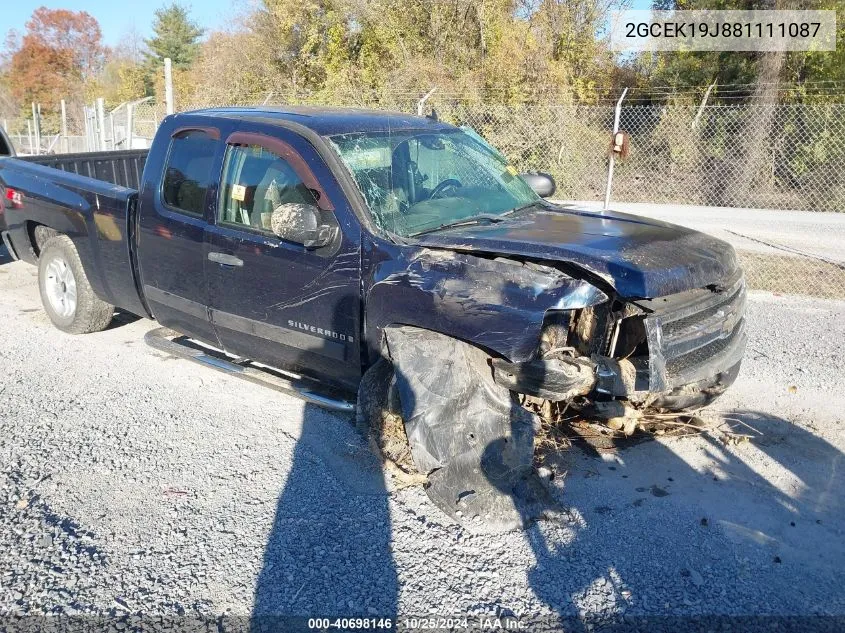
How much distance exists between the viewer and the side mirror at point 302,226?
3834 mm

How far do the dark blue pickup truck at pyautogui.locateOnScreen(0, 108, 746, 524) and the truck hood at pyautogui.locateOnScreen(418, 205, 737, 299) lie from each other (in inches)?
0.6

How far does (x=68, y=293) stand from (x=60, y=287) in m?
0.13

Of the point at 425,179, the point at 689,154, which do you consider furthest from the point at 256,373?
the point at 689,154

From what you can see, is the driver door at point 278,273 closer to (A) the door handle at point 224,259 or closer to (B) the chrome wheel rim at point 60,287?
(A) the door handle at point 224,259

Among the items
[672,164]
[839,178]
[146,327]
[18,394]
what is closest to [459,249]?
[18,394]

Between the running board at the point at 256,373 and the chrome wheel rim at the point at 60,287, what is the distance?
3.43 ft

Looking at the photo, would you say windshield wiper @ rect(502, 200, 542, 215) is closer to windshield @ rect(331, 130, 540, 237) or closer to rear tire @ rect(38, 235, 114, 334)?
windshield @ rect(331, 130, 540, 237)

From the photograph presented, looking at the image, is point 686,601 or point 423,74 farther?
point 423,74

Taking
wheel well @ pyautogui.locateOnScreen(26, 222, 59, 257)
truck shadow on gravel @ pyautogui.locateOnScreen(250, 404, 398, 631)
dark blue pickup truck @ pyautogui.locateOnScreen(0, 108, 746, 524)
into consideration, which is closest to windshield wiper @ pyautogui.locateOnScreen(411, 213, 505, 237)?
dark blue pickup truck @ pyautogui.locateOnScreen(0, 108, 746, 524)

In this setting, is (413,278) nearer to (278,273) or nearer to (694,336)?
(278,273)

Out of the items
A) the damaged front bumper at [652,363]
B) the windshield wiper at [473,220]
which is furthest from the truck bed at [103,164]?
the damaged front bumper at [652,363]

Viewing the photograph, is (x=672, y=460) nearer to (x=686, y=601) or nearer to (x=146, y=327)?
(x=686, y=601)

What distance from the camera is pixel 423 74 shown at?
18.0 metres

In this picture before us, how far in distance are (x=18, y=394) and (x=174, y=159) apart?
6.47 feet
